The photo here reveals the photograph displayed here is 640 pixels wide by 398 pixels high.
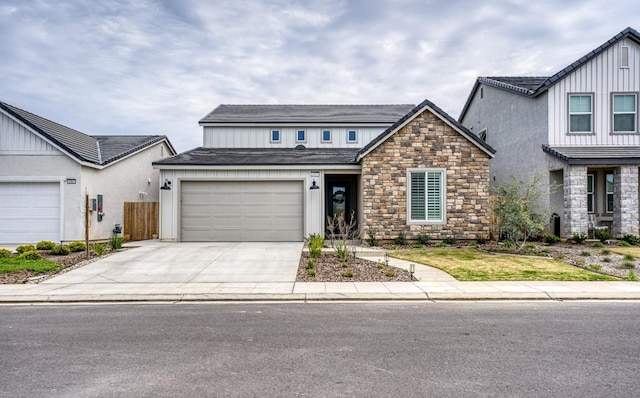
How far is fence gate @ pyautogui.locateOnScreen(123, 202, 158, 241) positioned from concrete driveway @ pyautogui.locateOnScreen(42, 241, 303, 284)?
3.54 metres

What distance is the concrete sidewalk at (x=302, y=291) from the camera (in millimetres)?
8016

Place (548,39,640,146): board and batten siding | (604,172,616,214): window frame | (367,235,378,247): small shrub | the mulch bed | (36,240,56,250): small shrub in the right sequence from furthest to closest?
(604,172,616,214): window frame < (548,39,640,146): board and batten siding < (367,235,378,247): small shrub < (36,240,56,250): small shrub < the mulch bed

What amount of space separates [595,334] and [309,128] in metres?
19.5

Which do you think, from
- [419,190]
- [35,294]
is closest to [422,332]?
[35,294]

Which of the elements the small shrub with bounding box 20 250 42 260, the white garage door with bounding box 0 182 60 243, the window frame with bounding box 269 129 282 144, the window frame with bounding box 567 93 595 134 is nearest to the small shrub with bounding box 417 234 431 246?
the window frame with bounding box 567 93 595 134

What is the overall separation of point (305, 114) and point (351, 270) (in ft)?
51.8

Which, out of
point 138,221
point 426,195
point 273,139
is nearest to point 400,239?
point 426,195

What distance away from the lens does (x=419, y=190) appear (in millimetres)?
15805

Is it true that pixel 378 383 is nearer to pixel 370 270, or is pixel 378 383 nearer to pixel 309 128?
pixel 370 270

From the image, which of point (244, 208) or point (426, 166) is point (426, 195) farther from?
point (244, 208)

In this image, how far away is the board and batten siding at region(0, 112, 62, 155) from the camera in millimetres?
15898

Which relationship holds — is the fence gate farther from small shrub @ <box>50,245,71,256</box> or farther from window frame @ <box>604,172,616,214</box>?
window frame @ <box>604,172,616,214</box>

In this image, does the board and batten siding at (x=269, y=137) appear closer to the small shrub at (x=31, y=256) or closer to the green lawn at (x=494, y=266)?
the green lawn at (x=494, y=266)

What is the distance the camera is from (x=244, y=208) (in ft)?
56.4
